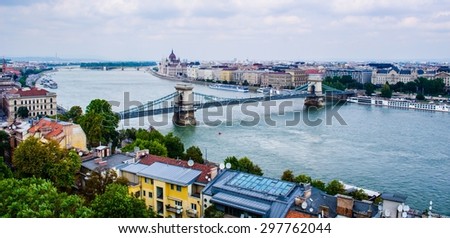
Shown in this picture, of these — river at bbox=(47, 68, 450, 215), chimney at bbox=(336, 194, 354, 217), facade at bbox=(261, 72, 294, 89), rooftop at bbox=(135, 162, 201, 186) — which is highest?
facade at bbox=(261, 72, 294, 89)

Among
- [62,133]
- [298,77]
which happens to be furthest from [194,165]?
[298,77]

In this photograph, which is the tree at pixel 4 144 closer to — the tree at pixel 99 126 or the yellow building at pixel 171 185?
the tree at pixel 99 126

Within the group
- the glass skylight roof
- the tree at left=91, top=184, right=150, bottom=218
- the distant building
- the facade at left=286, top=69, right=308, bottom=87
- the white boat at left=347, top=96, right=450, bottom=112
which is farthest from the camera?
the distant building

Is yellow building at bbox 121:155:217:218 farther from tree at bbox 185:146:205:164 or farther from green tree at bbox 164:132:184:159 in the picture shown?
green tree at bbox 164:132:184:159

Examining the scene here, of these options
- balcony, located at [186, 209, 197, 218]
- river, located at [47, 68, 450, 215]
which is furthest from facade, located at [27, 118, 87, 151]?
balcony, located at [186, 209, 197, 218]

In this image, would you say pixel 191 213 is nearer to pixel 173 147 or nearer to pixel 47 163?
pixel 47 163

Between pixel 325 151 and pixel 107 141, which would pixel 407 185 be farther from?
pixel 107 141

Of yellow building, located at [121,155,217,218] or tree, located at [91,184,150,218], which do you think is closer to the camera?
tree, located at [91,184,150,218]
